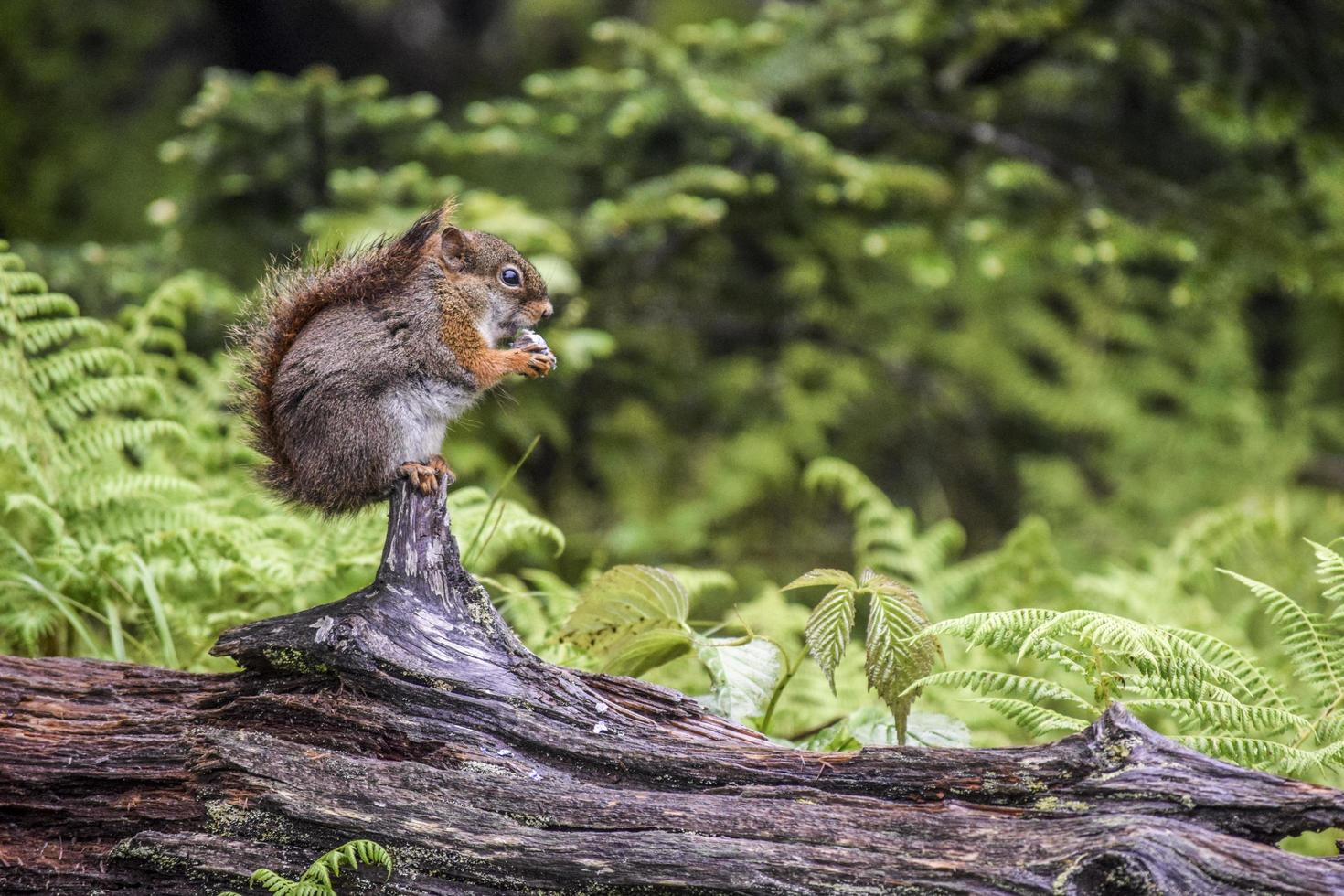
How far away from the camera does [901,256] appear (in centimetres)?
451

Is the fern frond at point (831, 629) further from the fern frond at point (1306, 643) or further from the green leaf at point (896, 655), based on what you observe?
the fern frond at point (1306, 643)

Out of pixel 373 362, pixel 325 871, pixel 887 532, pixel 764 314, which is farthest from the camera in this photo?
pixel 764 314

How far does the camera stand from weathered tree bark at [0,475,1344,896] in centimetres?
170

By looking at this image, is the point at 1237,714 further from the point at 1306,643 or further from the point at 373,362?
the point at 373,362

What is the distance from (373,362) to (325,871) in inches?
38.7

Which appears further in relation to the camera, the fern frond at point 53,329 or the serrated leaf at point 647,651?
the fern frond at point 53,329

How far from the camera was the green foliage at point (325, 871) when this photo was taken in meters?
1.80

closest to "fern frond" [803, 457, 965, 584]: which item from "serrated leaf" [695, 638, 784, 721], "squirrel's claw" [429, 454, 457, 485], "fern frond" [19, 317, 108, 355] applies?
"serrated leaf" [695, 638, 784, 721]

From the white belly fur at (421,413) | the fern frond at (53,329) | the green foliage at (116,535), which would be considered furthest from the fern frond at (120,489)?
the white belly fur at (421,413)

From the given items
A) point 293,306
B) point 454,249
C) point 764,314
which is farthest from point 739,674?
point 764,314

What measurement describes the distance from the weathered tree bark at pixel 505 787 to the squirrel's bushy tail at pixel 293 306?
0.36 m

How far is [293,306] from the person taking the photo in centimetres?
243

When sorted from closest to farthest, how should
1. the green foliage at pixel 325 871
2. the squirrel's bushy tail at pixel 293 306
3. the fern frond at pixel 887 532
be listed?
the green foliage at pixel 325 871 → the squirrel's bushy tail at pixel 293 306 → the fern frond at pixel 887 532

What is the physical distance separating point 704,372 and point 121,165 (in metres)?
3.60
